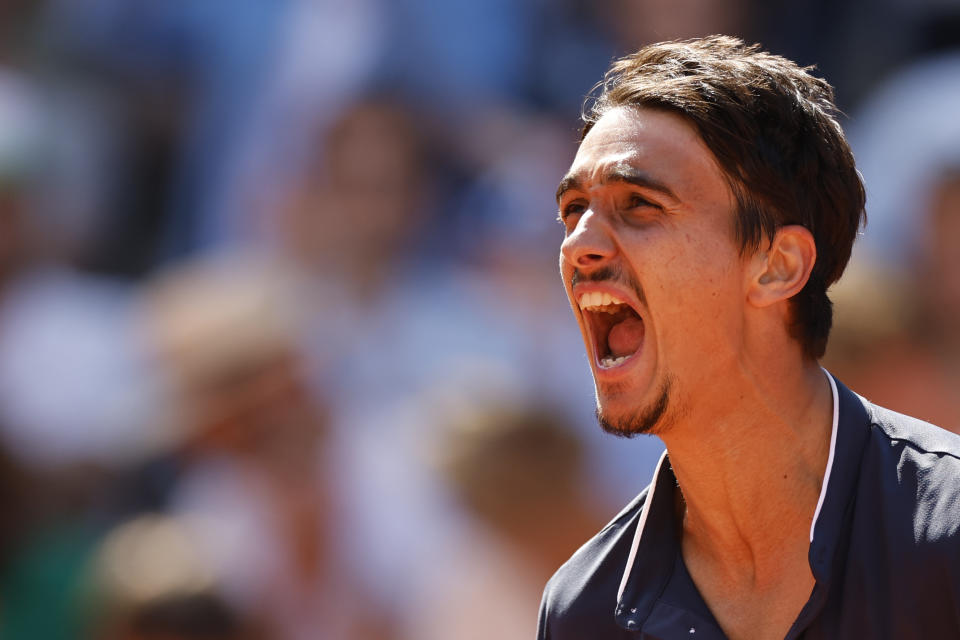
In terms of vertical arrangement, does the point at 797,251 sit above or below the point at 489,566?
above

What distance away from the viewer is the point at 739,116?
2.29m

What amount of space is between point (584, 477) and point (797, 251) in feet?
5.04

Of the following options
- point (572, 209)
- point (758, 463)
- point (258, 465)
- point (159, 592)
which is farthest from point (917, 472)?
point (258, 465)

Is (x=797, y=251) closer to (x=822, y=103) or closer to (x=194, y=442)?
(x=822, y=103)

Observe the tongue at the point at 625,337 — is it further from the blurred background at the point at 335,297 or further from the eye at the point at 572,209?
the blurred background at the point at 335,297

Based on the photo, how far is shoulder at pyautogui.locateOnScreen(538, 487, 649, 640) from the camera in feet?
7.49

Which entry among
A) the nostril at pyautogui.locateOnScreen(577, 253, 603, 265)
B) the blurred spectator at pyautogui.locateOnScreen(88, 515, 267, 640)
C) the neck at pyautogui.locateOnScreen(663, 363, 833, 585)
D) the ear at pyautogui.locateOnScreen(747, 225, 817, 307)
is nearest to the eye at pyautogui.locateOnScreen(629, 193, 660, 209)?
the nostril at pyautogui.locateOnScreen(577, 253, 603, 265)

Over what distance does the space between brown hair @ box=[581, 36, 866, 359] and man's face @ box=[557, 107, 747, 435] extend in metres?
0.04

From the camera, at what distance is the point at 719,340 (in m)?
2.27

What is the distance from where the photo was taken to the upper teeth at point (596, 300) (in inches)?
90.9

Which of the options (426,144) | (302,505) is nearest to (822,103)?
(302,505)

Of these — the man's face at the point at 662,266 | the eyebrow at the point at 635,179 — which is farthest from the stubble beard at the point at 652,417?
the eyebrow at the point at 635,179

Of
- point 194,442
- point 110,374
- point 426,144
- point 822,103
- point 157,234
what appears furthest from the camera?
point 157,234

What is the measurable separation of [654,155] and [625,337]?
0.35 m
